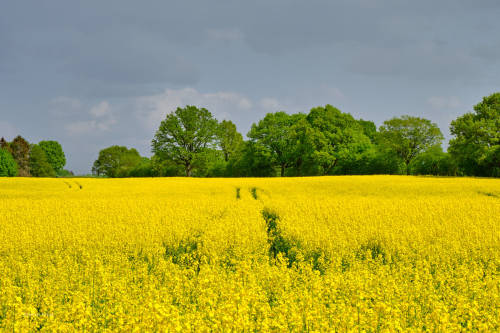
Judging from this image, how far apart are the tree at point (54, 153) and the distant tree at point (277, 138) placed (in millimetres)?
65119

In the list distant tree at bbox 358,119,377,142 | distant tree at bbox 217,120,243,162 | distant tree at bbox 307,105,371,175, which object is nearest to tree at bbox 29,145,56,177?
distant tree at bbox 217,120,243,162

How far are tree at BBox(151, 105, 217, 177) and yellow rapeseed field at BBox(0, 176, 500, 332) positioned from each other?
1327 inches

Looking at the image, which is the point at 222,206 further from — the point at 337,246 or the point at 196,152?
the point at 196,152

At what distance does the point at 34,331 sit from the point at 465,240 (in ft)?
30.9

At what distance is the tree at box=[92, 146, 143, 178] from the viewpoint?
89.1 metres

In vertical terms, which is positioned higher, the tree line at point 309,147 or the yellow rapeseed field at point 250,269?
the tree line at point 309,147

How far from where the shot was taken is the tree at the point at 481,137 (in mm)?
35719

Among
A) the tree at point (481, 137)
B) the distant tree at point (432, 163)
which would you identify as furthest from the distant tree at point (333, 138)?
the tree at point (481, 137)

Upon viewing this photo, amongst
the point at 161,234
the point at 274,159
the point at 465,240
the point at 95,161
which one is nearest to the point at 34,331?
the point at 161,234

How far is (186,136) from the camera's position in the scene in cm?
4922

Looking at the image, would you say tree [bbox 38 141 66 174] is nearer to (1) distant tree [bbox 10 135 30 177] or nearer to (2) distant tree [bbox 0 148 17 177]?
(1) distant tree [bbox 10 135 30 177]

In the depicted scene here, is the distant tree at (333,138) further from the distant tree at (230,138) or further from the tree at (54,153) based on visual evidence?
A: the tree at (54,153)

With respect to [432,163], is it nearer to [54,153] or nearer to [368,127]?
[368,127]

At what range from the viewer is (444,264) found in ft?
21.1
